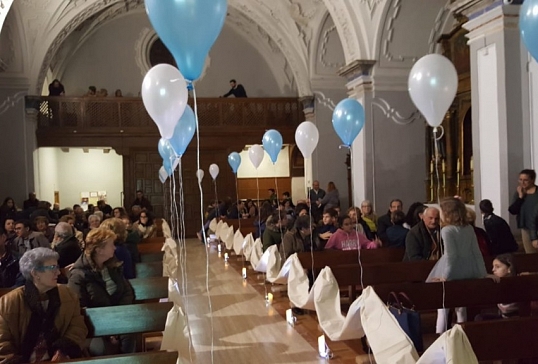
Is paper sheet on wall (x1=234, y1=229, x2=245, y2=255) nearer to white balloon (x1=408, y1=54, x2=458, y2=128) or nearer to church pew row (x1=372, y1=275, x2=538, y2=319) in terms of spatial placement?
white balloon (x1=408, y1=54, x2=458, y2=128)

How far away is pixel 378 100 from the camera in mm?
12117

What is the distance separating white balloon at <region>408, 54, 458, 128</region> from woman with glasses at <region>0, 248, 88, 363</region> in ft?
12.3

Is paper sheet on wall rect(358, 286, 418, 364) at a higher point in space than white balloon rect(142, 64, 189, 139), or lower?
lower

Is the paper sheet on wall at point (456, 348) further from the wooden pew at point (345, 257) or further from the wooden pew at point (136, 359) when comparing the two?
the wooden pew at point (345, 257)

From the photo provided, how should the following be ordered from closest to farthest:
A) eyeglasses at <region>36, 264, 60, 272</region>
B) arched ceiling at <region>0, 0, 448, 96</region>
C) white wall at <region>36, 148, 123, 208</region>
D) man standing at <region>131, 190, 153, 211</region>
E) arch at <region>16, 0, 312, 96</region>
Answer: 1. eyeglasses at <region>36, 264, 60, 272</region>
2. arched ceiling at <region>0, 0, 448, 96</region>
3. arch at <region>16, 0, 312, 96</region>
4. man standing at <region>131, 190, 153, 211</region>
5. white wall at <region>36, 148, 123, 208</region>

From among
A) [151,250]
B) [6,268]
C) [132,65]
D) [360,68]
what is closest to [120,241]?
[6,268]

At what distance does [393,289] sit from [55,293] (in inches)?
104

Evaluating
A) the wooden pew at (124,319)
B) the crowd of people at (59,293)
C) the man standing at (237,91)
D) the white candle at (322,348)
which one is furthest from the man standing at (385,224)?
the man standing at (237,91)

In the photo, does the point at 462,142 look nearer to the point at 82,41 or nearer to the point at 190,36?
the point at 190,36

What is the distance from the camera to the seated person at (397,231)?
7.20 metres

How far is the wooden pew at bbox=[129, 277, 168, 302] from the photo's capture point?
523cm

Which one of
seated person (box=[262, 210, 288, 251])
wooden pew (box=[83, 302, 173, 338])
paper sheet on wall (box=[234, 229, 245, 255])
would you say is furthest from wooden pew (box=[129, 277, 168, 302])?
paper sheet on wall (box=[234, 229, 245, 255])

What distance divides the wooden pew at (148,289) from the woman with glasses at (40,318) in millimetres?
1745

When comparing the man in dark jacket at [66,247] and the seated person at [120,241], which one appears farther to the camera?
the man in dark jacket at [66,247]
